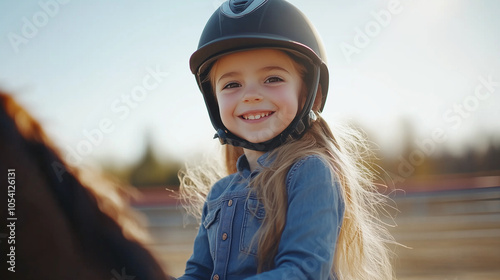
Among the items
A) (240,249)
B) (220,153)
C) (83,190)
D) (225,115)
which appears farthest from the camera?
(220,153)

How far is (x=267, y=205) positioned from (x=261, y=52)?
1.89 ft

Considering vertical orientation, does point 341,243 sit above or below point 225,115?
below

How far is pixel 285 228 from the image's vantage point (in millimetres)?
1346

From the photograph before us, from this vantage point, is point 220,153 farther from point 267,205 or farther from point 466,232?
point 466,232

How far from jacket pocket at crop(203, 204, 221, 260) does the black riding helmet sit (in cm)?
28

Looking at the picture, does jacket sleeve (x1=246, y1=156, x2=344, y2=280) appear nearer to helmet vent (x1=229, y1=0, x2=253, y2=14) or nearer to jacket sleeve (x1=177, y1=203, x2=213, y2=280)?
jacket sleeve (x1=177, y1=203, x2=213, y2=280)

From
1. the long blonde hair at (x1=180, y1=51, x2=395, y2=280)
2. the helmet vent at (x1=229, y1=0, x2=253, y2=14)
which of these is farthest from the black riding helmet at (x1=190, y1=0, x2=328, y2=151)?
the long blonde hair at (x1=180, y1=51, x2=395, y2=280)

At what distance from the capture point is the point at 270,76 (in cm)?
163

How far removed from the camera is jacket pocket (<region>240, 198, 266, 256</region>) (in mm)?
1457

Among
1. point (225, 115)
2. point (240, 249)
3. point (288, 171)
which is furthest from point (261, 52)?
point (240, 249)

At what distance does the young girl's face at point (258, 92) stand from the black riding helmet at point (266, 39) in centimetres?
4

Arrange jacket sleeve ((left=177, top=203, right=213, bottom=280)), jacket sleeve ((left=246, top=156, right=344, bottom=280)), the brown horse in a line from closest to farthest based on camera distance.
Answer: the brown horse, jacket sleeve ((left=246, top=156, right=344, bottom=280)), jacket sleeve ((left=177, top=203, right=213, bottom=280))

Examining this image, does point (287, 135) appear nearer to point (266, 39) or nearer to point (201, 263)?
point (266, 39)

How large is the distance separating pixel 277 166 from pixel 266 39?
1.51 feet
